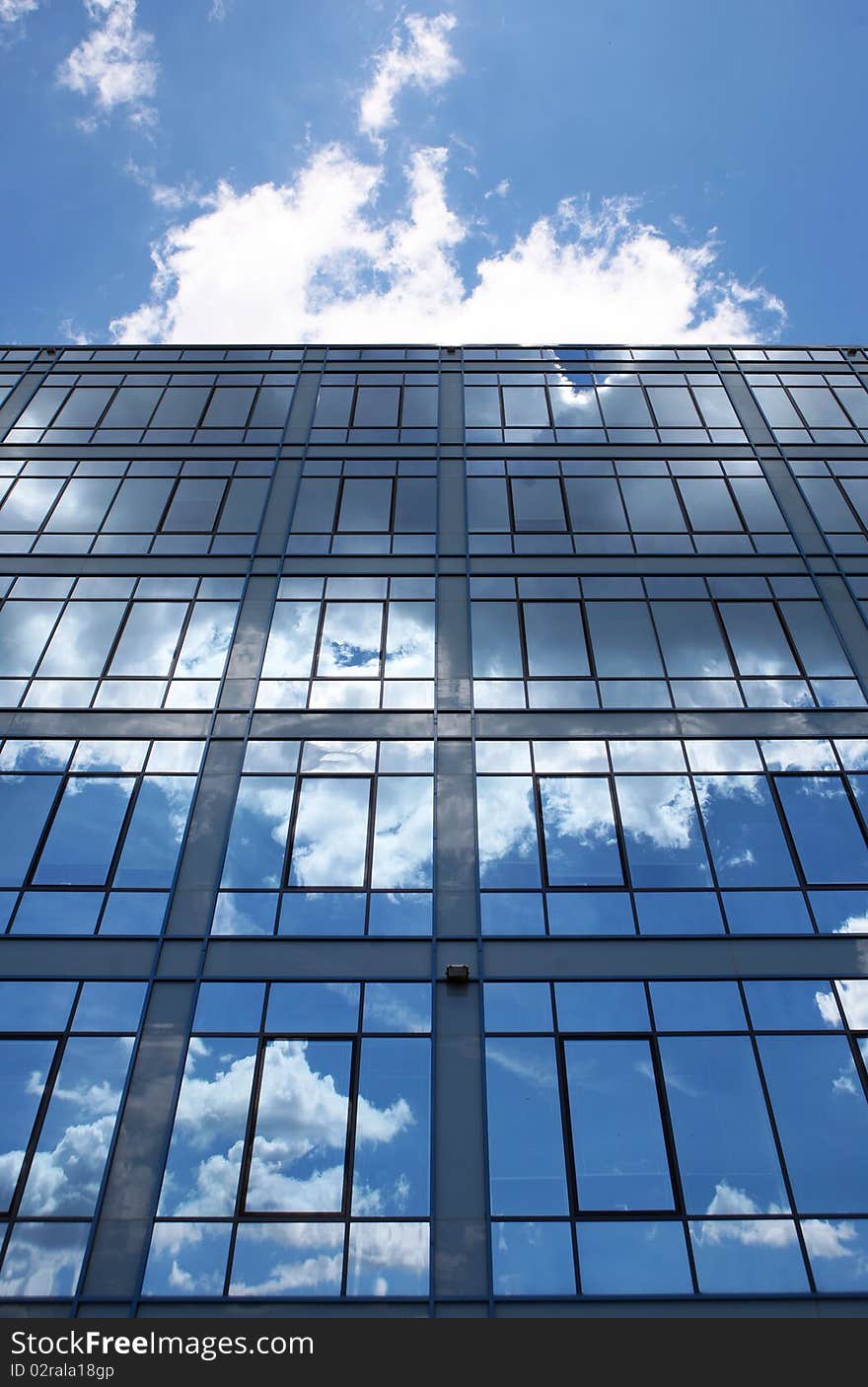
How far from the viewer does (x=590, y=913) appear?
53.0ft

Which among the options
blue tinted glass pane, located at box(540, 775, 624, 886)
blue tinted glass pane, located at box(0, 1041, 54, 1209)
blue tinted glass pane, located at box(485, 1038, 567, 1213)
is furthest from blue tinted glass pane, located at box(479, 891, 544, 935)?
blue tinted glass pane, located at box(0, 1041, 54, 1209)

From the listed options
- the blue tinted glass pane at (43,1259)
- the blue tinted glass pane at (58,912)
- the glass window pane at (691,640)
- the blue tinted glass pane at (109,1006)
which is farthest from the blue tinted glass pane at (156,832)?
the glass window pane at (691,640)

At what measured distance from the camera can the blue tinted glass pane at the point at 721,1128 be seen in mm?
13109

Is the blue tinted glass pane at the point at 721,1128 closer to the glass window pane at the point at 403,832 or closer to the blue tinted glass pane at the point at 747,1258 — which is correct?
the blue tinted glass pane at the point at 747,1258

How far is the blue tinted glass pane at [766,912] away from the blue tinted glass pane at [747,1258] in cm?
453

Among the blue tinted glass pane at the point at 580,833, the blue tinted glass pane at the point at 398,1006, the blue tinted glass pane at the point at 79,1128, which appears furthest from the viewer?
the blue tinted glass pane at the point at 580,833

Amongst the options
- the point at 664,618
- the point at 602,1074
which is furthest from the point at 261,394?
the point at 602,1074

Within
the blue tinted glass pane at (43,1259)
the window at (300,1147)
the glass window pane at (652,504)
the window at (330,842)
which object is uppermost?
the glass window pane at (652,504)

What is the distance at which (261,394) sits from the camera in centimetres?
2841

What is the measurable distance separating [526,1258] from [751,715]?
429 inches

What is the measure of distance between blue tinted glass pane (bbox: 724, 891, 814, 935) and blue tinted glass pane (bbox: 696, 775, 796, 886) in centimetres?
25

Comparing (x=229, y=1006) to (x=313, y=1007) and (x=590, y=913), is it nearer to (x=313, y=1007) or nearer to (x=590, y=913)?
(x=313, y=1007)

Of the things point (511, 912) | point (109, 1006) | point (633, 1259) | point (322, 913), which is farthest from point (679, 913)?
point (109, 1006)

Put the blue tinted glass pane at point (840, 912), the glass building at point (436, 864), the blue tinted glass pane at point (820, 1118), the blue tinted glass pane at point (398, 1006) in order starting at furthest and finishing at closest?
1. the blue tinted glass pane at point (840, 912)
2. the blue tinted glass pane at point (398, 1006)
3. the blue tinted glass pane at point (820, 1118)
4. the glass building at point (436, 864)
